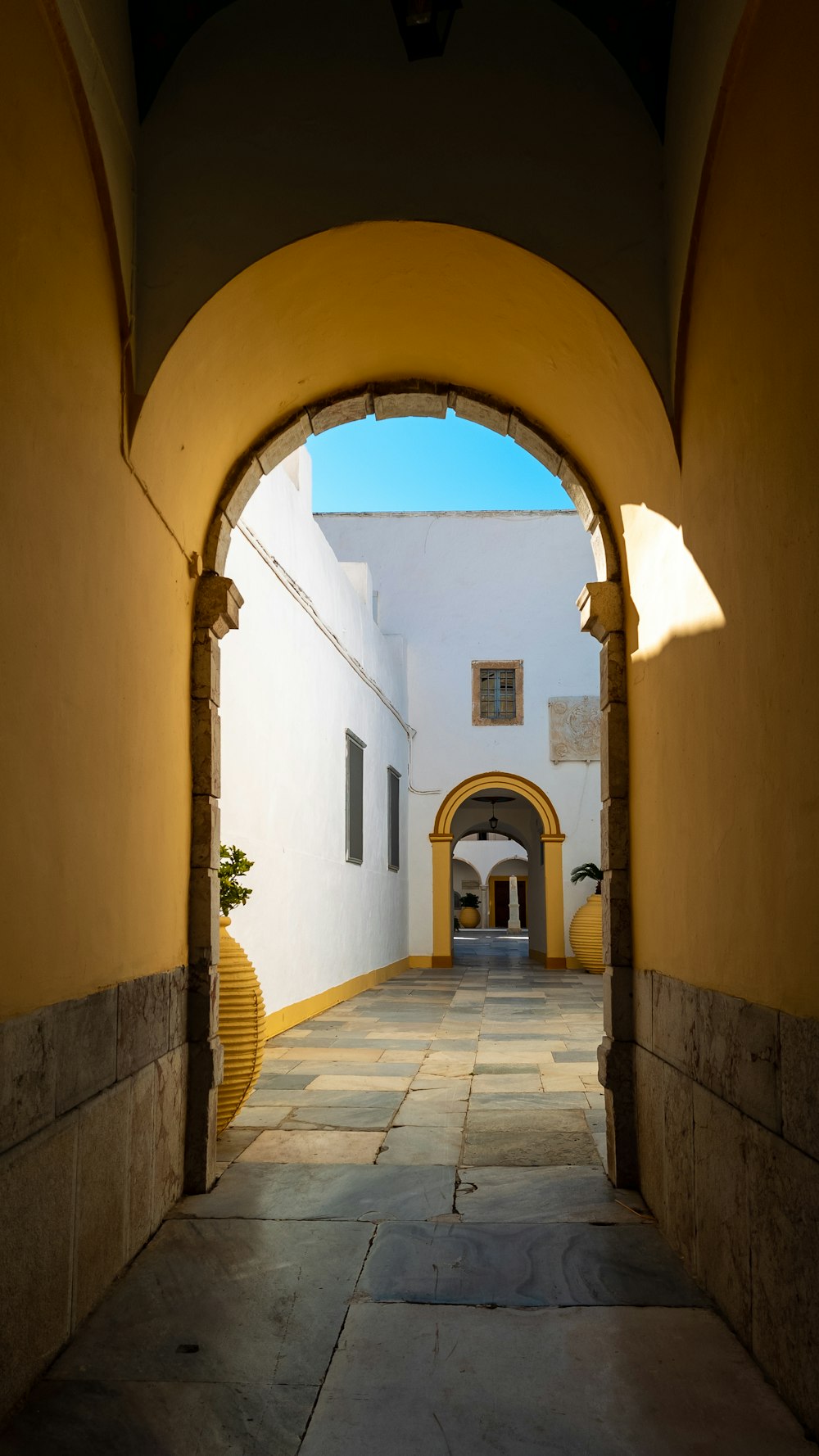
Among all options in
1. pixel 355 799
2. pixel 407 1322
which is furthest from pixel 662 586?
pixel 355 799

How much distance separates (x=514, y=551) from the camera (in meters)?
16.5

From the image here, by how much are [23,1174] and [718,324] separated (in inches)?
111

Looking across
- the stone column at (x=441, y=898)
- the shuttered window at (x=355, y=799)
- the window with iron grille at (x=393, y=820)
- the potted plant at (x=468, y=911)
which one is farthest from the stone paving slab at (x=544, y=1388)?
the potted plant at (x=468, y=911)

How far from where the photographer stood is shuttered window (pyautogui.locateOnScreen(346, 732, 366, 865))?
39.1 ft

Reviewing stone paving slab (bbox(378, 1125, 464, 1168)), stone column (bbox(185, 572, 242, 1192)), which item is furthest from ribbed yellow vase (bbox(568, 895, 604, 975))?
stone column (bbox(185, 572, 242, 1192))

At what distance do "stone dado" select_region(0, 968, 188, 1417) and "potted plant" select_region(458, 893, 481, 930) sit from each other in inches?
1173

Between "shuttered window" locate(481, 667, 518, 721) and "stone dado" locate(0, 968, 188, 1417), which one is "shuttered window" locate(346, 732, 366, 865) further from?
"stone dado" locate(0, 968, 188, 1417)

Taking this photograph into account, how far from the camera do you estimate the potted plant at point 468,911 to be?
33787 mm

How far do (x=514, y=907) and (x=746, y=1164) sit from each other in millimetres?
33866

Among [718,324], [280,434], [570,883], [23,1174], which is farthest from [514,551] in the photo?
[23,1174]

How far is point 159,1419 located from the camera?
2475 mm

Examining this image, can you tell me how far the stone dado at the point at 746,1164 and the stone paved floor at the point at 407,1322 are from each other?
0.12m

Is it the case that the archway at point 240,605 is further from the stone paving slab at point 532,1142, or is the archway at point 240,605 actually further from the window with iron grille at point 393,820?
the window with iron grille at point 393,820

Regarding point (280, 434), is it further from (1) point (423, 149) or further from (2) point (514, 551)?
(2) point (514, 551)
